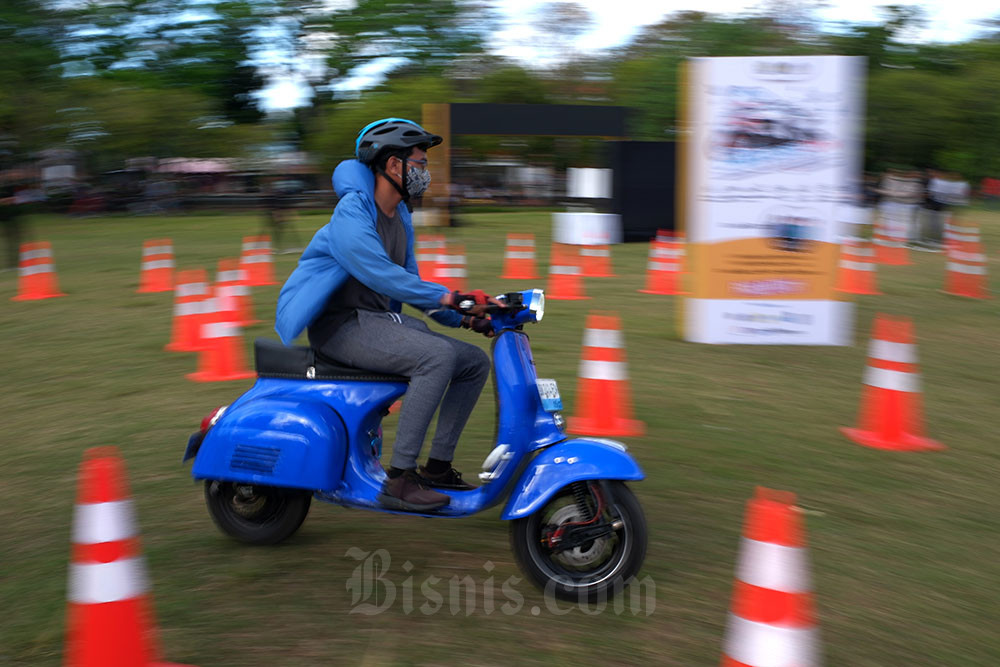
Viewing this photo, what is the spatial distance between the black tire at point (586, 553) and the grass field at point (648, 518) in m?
0.11

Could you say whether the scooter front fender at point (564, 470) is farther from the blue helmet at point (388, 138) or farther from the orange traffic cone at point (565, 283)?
the orange traffic cone at point (565, 283)

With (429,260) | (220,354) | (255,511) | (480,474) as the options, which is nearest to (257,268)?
(429,260)

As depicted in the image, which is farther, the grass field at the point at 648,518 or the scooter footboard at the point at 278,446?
the scooter footboard at the point at 278,446

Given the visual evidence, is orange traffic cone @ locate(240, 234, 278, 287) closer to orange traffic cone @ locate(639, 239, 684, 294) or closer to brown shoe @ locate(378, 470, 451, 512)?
orange traffic cone @ locate(639, 239, 684, 294)

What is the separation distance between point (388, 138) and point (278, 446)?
1425 millimetres

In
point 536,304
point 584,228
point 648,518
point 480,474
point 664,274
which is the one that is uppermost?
point 536,304

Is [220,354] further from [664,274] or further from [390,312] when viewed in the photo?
[664,274]

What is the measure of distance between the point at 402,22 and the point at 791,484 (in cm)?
5028

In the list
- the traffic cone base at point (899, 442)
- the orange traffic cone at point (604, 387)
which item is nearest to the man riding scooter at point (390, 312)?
the orange traffic cone at point (604, 387)

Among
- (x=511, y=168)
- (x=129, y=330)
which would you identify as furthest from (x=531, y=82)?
(x=129, y=330)

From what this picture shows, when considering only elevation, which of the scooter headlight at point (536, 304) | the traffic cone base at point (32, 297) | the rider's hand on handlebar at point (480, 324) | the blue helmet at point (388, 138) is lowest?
the traffic cone base at point (32, 297)

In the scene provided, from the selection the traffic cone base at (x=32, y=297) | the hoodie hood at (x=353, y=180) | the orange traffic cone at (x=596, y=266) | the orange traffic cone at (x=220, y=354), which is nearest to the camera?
the hoodie hood at (x=353, y=180)

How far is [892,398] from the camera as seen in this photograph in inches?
263

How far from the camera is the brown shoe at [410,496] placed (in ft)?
14.1
